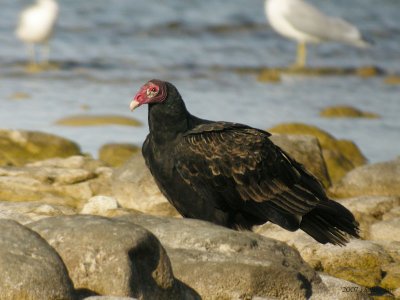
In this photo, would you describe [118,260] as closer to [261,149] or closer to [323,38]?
[261,149]

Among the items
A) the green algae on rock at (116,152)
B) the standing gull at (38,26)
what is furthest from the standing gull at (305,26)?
the green algae on rock at (116,152)

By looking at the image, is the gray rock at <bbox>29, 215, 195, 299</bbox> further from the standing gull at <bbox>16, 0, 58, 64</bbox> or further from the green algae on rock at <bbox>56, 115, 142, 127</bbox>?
the standing gull at <bbox>16, 0, 58, 64</bbox>

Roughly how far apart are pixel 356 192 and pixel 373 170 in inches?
9.3

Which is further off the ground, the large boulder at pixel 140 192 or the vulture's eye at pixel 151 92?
the vulture's eye at pixel 151 92

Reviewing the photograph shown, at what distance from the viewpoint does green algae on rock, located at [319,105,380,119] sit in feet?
36.6

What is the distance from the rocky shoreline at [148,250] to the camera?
175 inches

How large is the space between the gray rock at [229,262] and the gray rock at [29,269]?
2.49 feet

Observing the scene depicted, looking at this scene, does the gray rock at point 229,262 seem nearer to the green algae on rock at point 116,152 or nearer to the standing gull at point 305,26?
the green algae on rock at point 116,152

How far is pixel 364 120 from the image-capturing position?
36.4ft

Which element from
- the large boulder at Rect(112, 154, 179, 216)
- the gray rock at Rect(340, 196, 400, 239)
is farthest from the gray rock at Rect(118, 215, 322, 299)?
the gray rock at Rect(340, 196, 400, 239)

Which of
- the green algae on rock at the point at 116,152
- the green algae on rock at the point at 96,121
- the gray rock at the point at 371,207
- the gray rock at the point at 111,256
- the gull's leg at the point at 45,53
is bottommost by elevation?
the gull's leg at the point at 45,53

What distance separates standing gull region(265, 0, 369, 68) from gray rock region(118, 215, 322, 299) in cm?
1040

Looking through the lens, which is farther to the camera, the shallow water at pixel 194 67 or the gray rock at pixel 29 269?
the shallow water at pixel 194 67

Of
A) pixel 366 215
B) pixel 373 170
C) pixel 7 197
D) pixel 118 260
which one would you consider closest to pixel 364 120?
pixel 373 170
